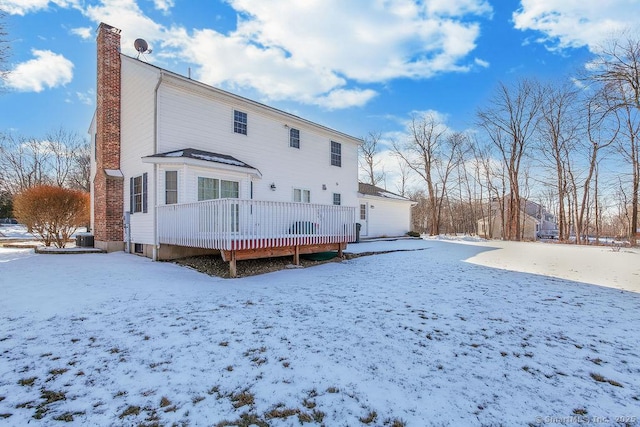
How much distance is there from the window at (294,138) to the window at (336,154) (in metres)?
2.25

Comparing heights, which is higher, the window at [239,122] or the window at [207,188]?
the window at [239,122]

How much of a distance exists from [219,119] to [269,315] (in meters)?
8.56

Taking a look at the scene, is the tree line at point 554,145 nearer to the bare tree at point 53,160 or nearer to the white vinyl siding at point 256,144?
the white vinyl siding at point 256,144

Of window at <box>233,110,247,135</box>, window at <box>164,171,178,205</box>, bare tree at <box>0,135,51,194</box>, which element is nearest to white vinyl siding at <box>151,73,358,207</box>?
window at <box>233,110,247,135</box>

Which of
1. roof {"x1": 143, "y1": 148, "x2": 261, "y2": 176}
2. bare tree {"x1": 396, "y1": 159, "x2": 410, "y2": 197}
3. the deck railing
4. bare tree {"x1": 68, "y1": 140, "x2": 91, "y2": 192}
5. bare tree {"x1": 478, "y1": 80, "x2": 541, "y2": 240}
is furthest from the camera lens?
bare tree {"x1": 396, "y1": 159, "x2": 410, "y2": 197}

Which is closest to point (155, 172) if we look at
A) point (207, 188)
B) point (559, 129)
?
point (207, 188)

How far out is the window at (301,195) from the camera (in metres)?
13.3

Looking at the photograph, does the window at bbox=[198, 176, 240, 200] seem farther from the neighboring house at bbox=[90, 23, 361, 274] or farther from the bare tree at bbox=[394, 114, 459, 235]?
the bare tree at bbox=[394, 114, 459, 235]

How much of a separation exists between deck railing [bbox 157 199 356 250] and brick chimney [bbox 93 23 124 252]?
9.37 feet

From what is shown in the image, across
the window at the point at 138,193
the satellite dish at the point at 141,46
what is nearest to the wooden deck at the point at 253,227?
the window at the point at 138,193

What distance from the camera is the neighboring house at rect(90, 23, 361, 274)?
7504 mm

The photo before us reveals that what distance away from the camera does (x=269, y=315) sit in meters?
4.21

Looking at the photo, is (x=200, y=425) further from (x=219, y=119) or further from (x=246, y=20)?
(x=246, y=20)

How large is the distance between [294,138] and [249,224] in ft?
23.3
